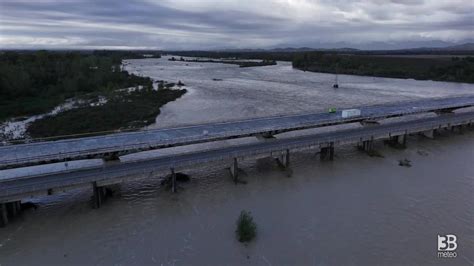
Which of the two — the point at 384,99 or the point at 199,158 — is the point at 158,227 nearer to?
the point at 199,158

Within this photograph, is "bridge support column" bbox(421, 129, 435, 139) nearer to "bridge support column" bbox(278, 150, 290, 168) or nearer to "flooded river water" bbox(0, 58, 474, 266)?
"flooded river water" bbox(0, 58, 474, 266)

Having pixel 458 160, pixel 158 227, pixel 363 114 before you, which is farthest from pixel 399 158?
pixel 158 227

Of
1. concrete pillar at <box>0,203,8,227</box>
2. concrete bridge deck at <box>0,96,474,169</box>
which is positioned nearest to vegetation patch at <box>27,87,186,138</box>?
concrete bridge deck at <box>0,96,474,169</box>

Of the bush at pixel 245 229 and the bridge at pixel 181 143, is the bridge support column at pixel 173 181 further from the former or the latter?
the bush at pixel 245 229

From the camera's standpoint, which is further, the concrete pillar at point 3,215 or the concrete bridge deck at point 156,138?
the concrete bridge deck at point 156,138

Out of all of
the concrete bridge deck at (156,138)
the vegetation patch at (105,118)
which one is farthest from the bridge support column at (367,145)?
the vegetation patch at (105,118)

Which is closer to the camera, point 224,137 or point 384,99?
point 224,137

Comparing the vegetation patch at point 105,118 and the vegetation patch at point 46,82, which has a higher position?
the vegetation patch at point 46,82
